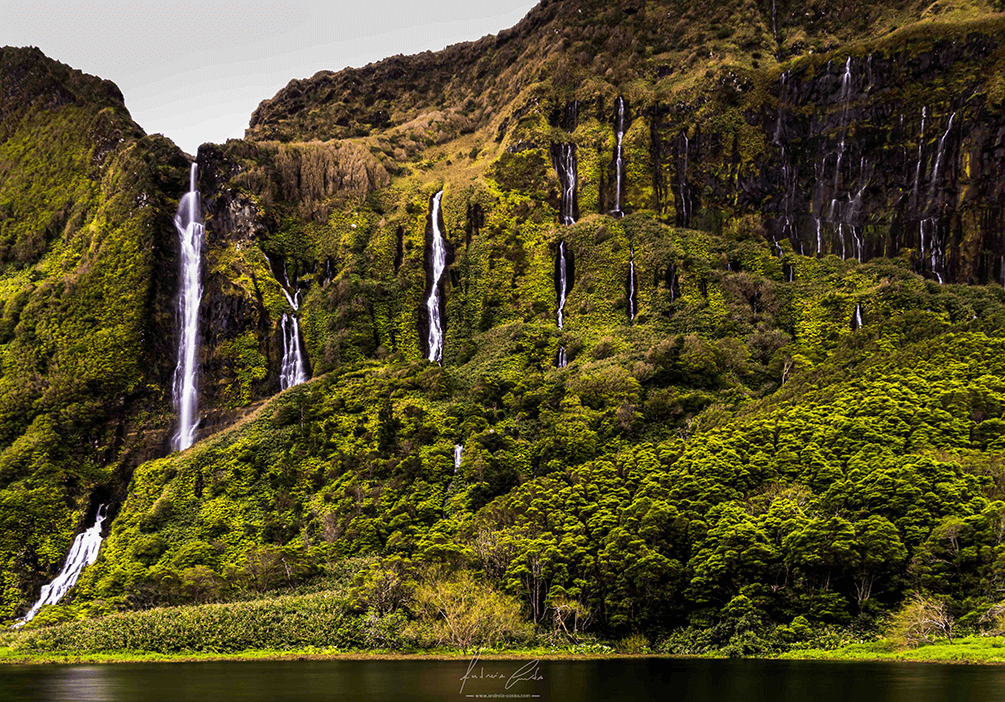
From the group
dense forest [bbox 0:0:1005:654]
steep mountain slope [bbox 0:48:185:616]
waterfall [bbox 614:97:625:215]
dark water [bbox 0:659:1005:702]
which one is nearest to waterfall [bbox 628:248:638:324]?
dense forest [bbox 0:0:1005:654]

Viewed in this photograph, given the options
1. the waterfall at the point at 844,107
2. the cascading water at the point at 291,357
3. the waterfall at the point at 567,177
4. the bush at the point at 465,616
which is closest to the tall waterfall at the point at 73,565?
the cascading water at the point at 291,357

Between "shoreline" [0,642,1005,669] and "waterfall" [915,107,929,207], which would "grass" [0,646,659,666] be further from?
"waterfall" [915,107,929,207]

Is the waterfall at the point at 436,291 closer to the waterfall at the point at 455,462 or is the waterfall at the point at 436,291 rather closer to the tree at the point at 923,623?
the waterfall at the point at 455,462

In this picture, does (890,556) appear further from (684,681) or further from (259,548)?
(259,548)

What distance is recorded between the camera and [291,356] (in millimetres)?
89188

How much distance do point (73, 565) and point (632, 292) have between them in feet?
170

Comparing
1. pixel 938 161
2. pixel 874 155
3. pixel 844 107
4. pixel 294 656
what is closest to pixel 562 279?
pixel 874 155

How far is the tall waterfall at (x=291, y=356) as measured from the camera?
8831cm

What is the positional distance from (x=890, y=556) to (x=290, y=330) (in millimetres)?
62104

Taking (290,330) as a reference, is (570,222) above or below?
above

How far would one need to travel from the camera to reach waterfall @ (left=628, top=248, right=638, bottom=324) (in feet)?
276

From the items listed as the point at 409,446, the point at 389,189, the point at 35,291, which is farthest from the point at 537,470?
the point at 35,291

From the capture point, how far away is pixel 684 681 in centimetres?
3148
